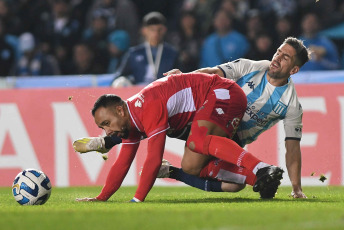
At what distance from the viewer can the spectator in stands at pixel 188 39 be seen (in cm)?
1332

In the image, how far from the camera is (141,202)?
742 centimetres

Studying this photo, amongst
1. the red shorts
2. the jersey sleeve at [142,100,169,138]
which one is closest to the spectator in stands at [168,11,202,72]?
the red shorts

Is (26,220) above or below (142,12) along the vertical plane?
below

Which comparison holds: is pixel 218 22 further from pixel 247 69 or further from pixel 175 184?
pixel 247 69

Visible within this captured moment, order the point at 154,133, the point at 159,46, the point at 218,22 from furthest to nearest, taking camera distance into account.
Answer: the point at 218,22 < the point at 159,46 < the point at 154,133

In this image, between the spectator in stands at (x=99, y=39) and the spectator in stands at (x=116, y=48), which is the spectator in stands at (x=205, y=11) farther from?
the spectator in stands at (x=99, y=39)

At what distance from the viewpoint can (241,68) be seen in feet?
28.1

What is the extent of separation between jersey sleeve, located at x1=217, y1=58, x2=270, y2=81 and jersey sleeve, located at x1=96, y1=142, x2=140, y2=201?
1382 millimetres

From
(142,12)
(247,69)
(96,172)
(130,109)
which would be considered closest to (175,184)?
(96,172)

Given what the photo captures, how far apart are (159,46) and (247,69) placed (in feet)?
12.1

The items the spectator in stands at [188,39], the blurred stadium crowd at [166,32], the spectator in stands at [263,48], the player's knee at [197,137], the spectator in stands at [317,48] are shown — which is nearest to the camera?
the player's knee at [197,137]

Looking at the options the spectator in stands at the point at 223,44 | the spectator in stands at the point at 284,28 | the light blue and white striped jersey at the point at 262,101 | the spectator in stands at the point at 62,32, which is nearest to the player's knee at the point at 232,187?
the light blue and white striped jersey at the point at 262,101

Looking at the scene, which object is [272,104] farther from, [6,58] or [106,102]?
[6,58]

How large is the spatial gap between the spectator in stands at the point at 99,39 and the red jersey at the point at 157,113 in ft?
21.1
